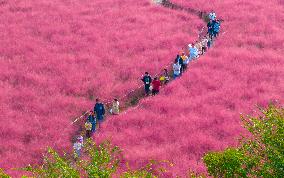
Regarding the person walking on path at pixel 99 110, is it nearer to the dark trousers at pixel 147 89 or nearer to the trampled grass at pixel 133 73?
the trampled grass at pixel 133 73

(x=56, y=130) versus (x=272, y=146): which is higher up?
(x=272, y=146)

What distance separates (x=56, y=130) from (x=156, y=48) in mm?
11096

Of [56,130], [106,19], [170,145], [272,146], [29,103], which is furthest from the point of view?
[106,19]

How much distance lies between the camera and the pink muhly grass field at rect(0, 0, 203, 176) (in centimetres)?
1850

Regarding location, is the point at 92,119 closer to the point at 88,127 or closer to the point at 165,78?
the point at 88,127

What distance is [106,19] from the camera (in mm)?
31672

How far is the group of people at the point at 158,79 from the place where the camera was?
60.2ft

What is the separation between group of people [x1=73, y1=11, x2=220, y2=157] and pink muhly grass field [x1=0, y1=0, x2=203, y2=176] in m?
0.97

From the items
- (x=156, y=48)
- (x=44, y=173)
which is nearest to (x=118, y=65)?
(x=156, y=48)

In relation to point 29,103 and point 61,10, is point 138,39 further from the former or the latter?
point 29,103

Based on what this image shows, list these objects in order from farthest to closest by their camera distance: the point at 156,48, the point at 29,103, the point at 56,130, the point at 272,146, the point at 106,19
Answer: the point at 106,19, the point at 156,48, the point at 29,103, the point at 56,130, the point at 272,146

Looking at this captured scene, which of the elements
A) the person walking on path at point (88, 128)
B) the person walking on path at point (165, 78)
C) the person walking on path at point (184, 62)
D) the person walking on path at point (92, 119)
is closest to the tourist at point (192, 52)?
the person walking on path at point (184, 62)

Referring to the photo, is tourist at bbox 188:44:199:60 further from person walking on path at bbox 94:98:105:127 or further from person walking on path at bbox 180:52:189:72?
person walking on path at bbox 94:98:105:127

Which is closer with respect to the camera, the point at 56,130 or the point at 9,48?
the point at 56,130
